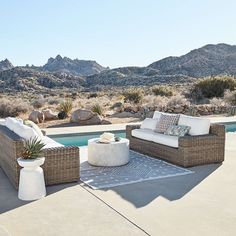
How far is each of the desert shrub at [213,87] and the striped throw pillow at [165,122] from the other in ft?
50.9

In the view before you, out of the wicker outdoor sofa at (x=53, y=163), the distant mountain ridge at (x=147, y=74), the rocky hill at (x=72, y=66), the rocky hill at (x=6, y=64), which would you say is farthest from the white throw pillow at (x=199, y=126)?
the rocky hill at (x=72, y=66)

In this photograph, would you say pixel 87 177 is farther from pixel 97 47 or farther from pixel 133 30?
pixel 97 47

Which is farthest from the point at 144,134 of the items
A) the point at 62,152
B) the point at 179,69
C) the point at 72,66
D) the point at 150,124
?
the point at 72,66

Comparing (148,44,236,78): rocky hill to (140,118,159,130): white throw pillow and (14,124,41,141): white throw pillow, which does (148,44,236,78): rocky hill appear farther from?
(14,124,41,141): white throw pillow

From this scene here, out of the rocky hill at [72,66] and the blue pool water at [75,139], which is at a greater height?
the rocky hill at [72,66]

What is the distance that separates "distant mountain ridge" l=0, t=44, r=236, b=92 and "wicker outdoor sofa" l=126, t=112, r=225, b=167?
4130 cm

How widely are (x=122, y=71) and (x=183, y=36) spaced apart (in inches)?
1285

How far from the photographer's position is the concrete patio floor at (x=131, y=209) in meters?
3.88

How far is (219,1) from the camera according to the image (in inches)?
626

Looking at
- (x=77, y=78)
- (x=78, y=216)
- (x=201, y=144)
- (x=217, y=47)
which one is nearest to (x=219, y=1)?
(x=201, y=144)

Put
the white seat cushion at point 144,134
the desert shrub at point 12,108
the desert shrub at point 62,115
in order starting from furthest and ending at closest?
the desert shrub at point 12,108
the desert shrub at point 62,115
the white seat cushion at point 144,134

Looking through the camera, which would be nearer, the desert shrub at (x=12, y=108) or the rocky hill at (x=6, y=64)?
the desert shrub at (x=12, y=108)

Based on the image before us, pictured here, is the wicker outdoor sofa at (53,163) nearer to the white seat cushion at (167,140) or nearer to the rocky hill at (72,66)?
the white seat cushion at (167,140)

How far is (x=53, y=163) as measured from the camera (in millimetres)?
5465
